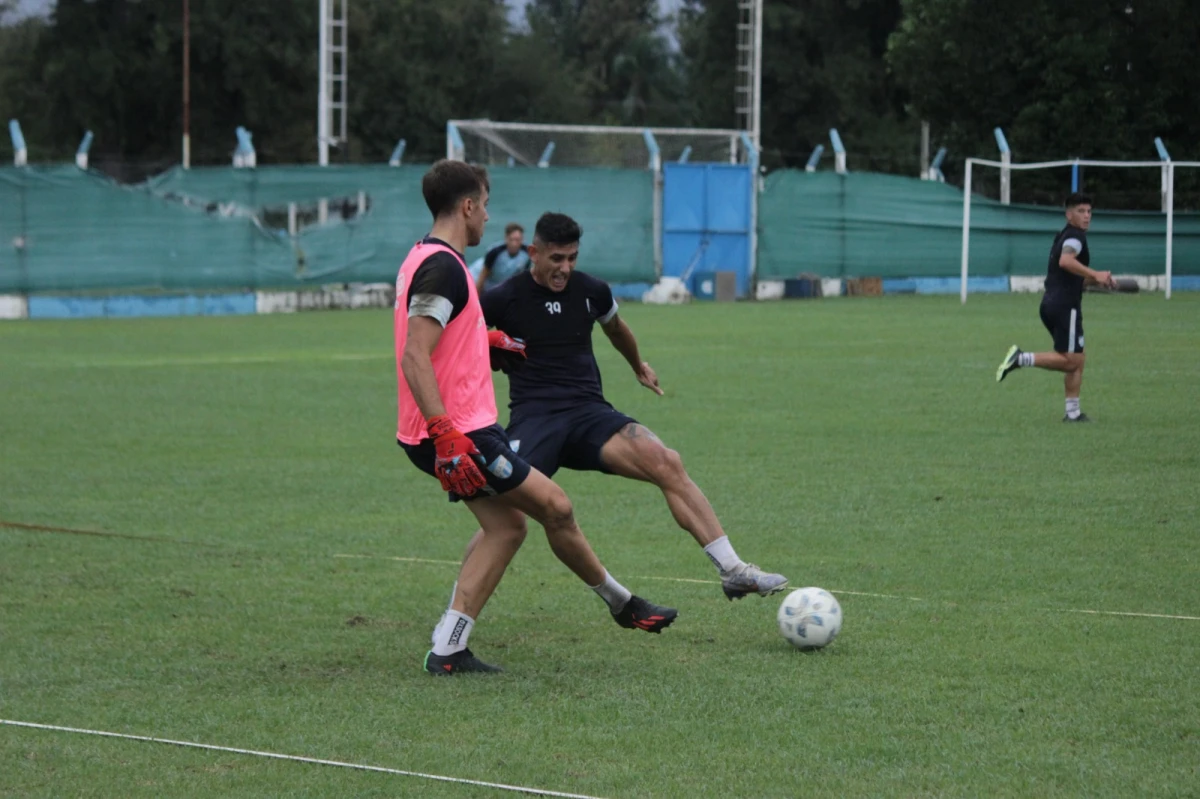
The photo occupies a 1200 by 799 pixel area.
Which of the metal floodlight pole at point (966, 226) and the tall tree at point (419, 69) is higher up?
the tall tree at point (419, 69)

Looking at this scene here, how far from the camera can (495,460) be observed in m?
5.94

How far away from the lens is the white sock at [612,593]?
647 cm

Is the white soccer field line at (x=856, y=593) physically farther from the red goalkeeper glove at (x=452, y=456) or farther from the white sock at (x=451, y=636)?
the red goalkeeper glove at (x=452, y=456)

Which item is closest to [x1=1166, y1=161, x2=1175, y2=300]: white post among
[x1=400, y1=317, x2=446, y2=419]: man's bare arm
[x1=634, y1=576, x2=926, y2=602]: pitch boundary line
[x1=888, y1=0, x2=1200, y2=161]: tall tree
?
[x1=888, y1=0, x2=1200, y2=161]: tall tree

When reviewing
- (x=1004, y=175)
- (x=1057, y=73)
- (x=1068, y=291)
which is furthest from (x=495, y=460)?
(x=1057, y=73)

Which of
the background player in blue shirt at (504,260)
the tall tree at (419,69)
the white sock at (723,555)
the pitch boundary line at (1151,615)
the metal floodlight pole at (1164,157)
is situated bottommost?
the pitch boundary line at (1151,615)

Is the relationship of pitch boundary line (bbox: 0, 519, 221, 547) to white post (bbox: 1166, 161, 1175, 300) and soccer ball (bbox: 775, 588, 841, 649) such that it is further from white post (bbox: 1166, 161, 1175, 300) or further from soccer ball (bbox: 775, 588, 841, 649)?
white post (bbox: 1166, 161, 1175, 300)

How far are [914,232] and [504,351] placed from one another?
27996 millimetres

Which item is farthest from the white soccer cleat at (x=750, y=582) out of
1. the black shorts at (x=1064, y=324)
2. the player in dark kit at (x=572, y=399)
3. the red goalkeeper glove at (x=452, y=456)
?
the black shorts at (x=1064, y=324)

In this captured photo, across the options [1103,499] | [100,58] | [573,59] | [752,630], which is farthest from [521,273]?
[573,59]

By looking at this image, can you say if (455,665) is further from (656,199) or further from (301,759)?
(656,199)

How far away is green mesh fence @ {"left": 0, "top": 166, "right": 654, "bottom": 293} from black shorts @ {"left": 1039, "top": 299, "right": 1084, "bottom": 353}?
16963 mm

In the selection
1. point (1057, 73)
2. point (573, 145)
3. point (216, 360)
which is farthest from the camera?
point (1057, 73)

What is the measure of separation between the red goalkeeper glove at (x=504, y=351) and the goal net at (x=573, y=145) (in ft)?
83.3
